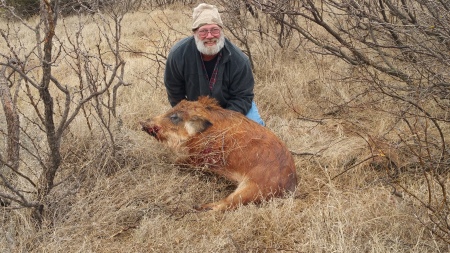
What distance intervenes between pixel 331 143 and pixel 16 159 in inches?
120

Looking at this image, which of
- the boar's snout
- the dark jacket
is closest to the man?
the dark jacket

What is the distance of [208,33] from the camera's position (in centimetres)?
441

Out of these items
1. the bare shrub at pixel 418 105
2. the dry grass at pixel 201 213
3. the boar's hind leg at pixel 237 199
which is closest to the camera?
the dry grass at pixel 201 213

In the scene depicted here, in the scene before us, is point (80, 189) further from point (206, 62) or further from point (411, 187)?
→ point (411, 187)

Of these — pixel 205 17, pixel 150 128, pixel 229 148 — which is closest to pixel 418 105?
pixel 229 148

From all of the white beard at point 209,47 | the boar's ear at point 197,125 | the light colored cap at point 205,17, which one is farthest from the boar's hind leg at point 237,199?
the light colored cap at point 205,17

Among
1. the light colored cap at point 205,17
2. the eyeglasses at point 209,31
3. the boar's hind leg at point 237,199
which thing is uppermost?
the light colored cap at point 205,17

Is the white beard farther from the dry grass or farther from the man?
the dry grass

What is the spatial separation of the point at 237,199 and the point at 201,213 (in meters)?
0.30

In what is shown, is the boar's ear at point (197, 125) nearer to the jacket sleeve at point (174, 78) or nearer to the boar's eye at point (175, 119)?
the boar's eye at point (175, 119)

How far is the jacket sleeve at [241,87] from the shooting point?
4727mm

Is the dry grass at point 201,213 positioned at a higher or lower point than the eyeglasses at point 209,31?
lower

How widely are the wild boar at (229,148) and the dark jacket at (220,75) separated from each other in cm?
84

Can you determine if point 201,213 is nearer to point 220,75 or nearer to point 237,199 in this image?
point 237,199
